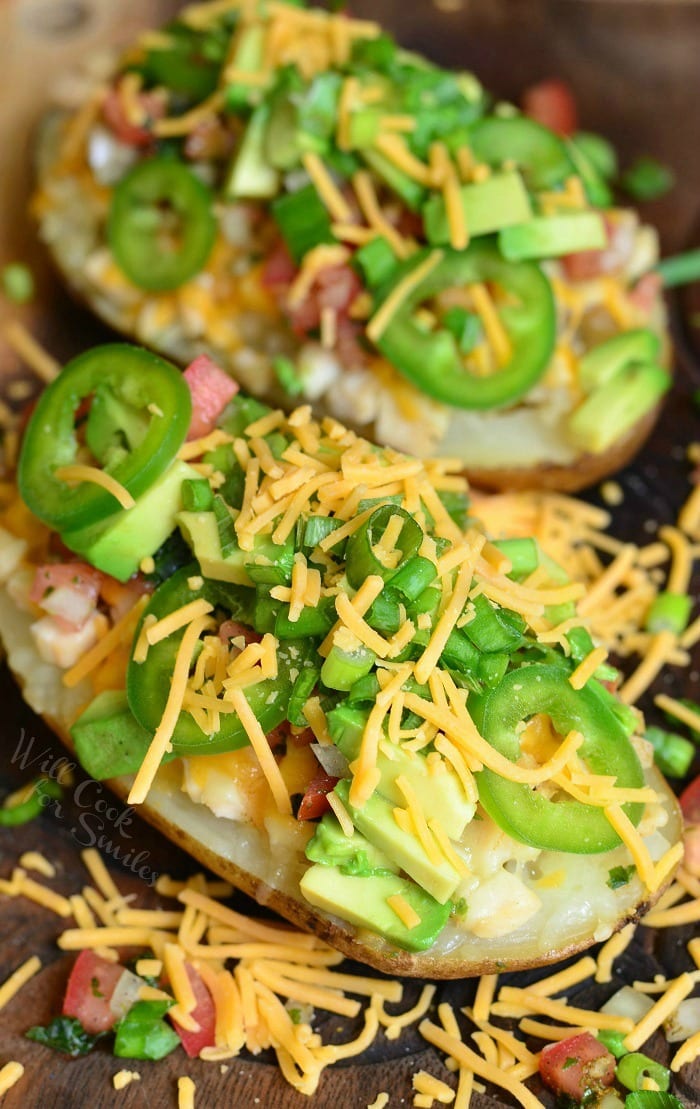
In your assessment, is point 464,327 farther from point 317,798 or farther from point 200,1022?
point 200,1022

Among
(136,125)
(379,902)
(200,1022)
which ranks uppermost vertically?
(136,125)

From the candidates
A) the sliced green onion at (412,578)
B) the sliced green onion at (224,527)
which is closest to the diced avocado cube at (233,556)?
the sliced green onion at (224,527)

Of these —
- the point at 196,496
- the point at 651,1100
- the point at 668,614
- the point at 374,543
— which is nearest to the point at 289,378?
the point at 196,496

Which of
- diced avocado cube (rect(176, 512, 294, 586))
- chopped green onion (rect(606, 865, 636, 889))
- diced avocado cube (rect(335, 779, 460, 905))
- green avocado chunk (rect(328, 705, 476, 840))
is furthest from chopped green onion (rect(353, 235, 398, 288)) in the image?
chopped green onion (rect(606, 865, 636, 889))

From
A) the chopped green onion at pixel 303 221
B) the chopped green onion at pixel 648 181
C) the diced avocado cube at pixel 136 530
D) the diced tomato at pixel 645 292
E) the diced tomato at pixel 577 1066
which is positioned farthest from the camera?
the chopped green onion at pixel 648 181

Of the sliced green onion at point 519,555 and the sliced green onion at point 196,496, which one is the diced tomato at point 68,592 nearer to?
the sliced green onion at point 196,496
